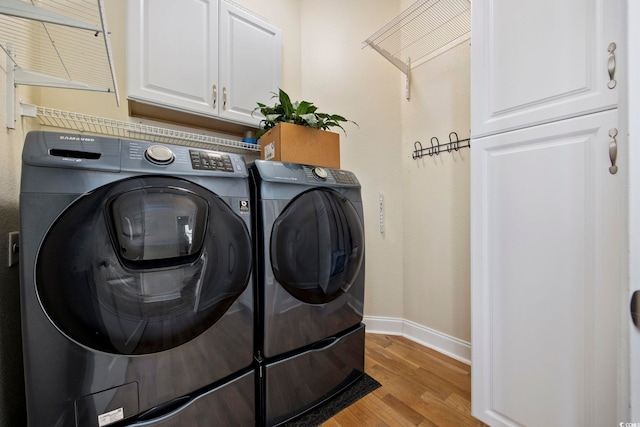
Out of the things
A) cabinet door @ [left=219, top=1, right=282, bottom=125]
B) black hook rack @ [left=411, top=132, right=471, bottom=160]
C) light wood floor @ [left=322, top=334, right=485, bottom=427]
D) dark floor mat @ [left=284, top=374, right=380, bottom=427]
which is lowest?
light wood floor @ [left=322, top=334, right=485, bottom=427]

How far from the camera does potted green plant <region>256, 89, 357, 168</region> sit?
1219mm

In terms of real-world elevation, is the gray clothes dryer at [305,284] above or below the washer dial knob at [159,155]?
below

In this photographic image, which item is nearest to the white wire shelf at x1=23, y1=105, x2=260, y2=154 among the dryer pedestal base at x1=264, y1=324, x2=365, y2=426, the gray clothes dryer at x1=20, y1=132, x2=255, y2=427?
the gray clothes dryer at x1=20, y1=132, x2=255, y2=427

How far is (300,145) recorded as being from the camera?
125 centimetres

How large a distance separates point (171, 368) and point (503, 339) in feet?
3.94

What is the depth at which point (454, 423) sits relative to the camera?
102 centimetres

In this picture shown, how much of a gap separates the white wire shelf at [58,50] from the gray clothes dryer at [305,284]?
28.4 inches

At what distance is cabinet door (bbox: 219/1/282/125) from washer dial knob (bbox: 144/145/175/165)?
850mm

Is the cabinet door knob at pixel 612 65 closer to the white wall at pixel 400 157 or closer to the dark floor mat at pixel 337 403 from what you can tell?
the white wall at pixel 400 157

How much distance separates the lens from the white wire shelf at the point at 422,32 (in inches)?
55.9

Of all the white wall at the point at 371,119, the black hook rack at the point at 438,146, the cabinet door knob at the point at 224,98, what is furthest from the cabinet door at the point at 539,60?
the cabinet door knob at the point at 224,98

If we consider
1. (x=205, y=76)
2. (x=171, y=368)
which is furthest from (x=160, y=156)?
(x=205, y=76)

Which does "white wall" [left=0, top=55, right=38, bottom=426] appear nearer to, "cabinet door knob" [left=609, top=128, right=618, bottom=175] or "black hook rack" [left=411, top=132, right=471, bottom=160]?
"cabinet door knob" [left=609, top=128, right=618, bottom=175]

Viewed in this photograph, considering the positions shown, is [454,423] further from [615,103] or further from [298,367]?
[615,103]
